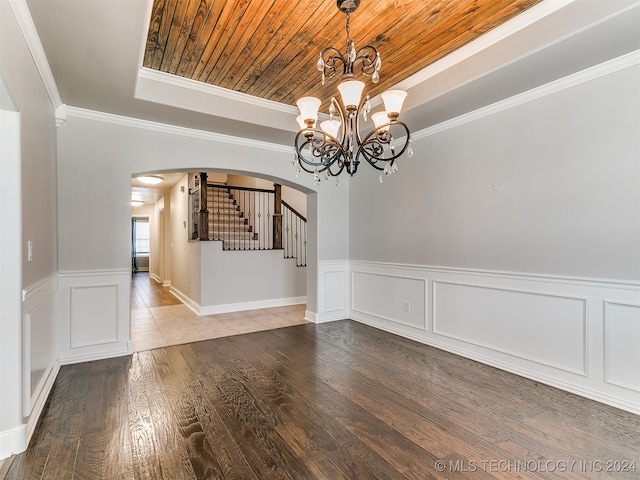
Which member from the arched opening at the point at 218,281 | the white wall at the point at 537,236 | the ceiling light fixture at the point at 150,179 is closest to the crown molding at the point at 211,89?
the arched opening at the point at 218,281

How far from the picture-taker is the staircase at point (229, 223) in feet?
21.8

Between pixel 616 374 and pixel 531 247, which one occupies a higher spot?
pixel 531 247

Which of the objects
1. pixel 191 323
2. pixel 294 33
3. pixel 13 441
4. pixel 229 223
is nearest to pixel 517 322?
pixel 294 33

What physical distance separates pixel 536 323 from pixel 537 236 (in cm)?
76

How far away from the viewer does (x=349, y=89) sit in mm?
2154

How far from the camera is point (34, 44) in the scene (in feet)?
7.02

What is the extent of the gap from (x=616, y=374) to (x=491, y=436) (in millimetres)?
1190

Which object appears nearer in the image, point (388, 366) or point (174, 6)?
point (174, 6)

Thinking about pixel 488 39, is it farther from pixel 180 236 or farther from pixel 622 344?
pixel 180 236

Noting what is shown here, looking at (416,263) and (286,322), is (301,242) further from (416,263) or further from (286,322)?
(416,263)

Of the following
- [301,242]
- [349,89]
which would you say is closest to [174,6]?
[349,89]

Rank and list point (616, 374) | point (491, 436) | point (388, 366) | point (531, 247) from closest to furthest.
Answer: point (491, 436) → point (616, 374) → point (531, 247) → point (388, 366)

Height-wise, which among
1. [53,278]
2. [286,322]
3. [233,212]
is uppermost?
[233,212]

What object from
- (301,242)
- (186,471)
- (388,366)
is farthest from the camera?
(301,242)
